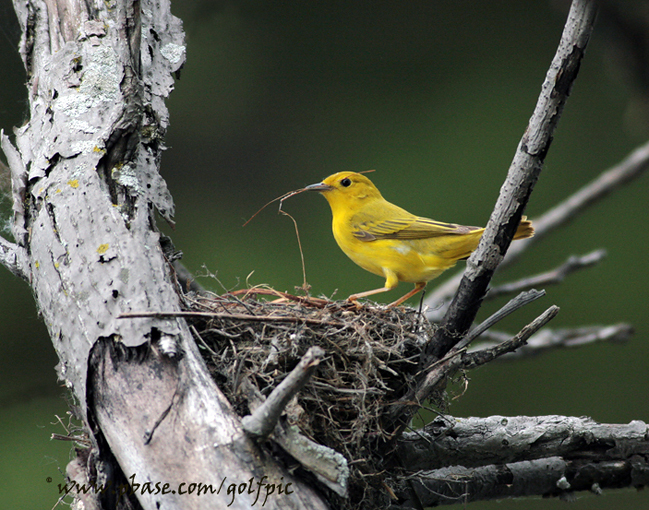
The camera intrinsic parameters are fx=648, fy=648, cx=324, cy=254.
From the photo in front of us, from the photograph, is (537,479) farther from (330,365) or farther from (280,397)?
(280,397)

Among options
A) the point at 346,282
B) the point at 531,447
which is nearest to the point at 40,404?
the point at 346,282

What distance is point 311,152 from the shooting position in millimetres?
7590

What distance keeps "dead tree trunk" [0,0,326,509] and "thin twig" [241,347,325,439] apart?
0.26ft

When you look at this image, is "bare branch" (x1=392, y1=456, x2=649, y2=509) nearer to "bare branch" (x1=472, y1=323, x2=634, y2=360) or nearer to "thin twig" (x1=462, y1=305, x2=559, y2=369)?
"thin twig" (x1=462, y1=305, x2=559, y2=369)

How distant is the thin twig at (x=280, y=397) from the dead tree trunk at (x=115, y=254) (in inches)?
3.1

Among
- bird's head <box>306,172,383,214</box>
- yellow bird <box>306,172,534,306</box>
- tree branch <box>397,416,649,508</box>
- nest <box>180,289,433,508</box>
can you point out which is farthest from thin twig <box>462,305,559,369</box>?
bird's head <box>306,172,383,214</box>

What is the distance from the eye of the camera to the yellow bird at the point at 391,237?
12.5 feet

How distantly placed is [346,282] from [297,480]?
168 inches

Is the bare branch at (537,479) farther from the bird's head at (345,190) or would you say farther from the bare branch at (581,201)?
the bird's head at (345,190)

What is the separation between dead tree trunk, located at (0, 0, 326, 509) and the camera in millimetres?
1996

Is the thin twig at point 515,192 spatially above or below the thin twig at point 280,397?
above

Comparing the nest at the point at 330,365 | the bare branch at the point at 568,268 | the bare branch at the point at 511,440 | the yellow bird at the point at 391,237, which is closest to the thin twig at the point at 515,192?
the nest at the point at 330,365

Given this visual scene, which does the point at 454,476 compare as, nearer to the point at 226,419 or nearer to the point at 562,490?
the point at 562,490

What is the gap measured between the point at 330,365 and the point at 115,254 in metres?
0.96
